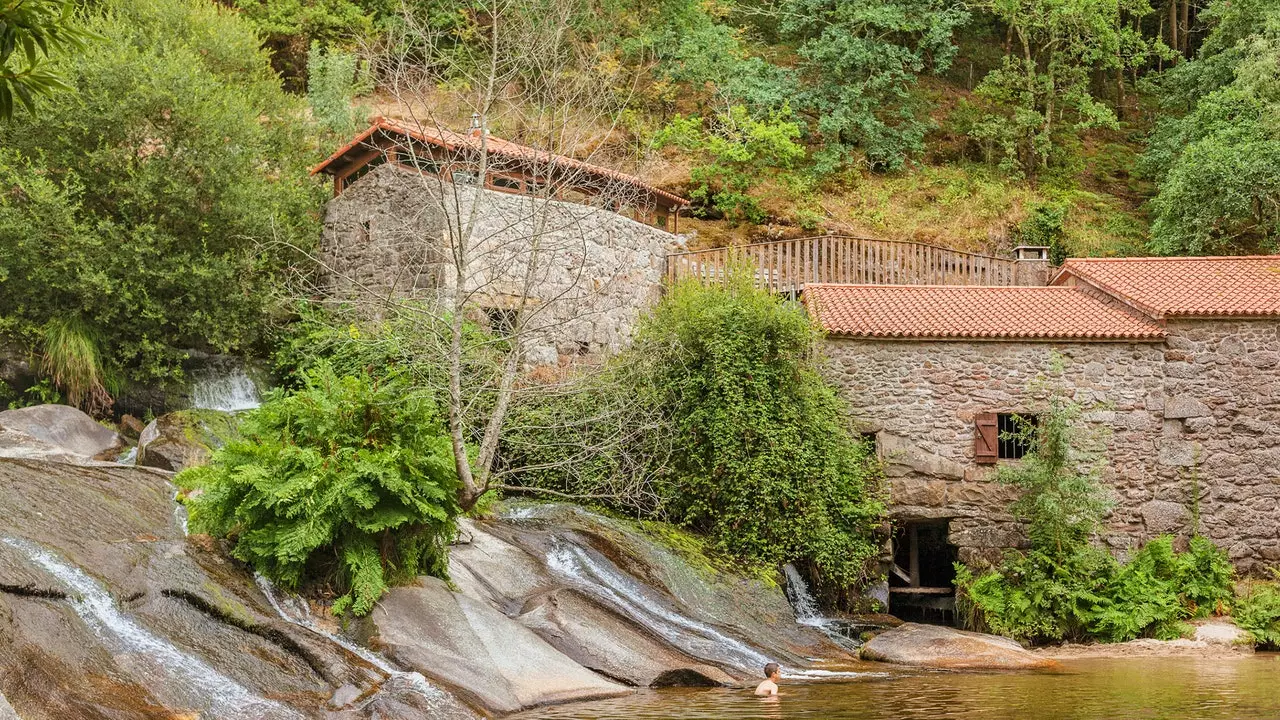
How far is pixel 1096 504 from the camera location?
679 inches

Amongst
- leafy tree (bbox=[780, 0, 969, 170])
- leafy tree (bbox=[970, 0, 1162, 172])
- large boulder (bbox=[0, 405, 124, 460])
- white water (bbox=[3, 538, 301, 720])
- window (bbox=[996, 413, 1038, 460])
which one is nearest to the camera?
white water (bbox=[3, 538, 301, 720])

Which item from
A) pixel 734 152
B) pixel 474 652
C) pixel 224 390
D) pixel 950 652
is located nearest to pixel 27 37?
pixel 474 652

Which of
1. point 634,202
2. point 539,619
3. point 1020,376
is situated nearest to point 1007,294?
point 1020,376

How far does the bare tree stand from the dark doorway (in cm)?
539

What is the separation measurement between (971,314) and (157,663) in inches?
583

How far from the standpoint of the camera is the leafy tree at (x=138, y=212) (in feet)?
59.1

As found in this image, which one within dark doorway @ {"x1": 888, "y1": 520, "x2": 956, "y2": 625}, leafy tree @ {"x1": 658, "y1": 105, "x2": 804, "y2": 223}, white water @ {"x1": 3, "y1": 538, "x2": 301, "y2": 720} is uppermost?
leafy tree @ {"x1": 658, "y1": 105, "x2": 804, "y2": 223}

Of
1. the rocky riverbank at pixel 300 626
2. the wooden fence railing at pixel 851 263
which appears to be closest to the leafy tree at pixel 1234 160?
the wooden fence railing at pixel 851 263

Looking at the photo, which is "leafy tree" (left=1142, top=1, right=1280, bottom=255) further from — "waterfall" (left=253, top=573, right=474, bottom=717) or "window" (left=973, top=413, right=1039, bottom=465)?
"waterfall" (left=253, top=573, right=474, bottom=717)

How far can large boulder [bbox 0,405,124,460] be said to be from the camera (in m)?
15.2

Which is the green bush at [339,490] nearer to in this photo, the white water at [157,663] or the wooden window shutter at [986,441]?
the white water at [157,663]

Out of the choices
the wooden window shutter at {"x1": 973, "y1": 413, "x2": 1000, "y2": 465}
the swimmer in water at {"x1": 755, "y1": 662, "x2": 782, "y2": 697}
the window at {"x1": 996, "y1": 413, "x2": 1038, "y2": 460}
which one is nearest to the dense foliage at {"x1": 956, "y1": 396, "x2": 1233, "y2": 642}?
the window at {"x1": 996, "y1": 413, "x2": 1038, "y2": 460}

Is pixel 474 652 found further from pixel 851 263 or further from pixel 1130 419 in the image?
pixel 851 263

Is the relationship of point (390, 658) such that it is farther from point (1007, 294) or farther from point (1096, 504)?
point (1007, 294)
